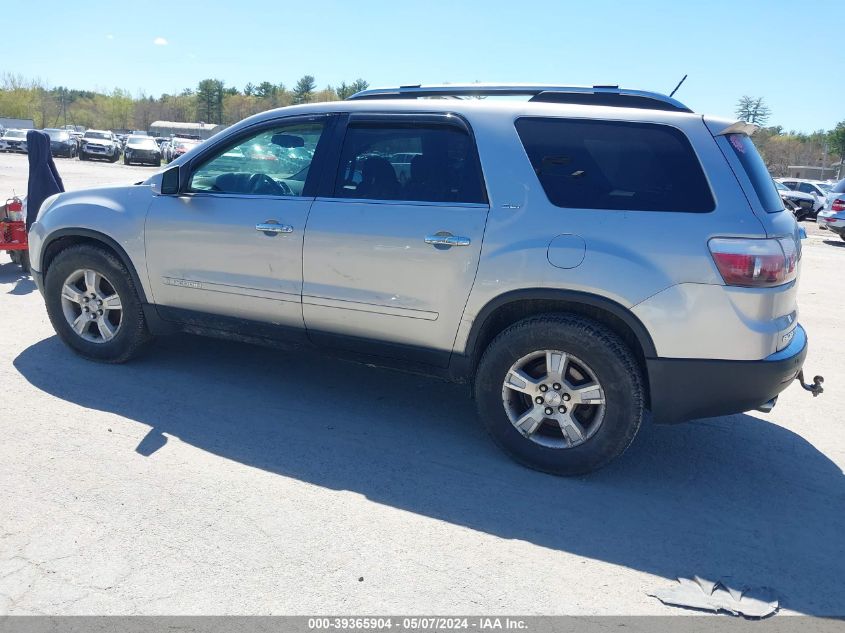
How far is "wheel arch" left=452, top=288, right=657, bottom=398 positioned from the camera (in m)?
3.55

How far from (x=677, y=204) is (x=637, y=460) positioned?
1.53 meters

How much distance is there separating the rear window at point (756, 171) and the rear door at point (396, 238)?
134 cm

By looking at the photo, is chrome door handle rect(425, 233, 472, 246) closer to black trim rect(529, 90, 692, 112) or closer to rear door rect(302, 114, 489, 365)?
rear door rect(302, 114, 489, 365)

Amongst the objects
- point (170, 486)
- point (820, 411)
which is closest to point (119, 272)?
point (170, 486)

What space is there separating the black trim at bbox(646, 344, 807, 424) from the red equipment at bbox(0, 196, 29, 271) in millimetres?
7385

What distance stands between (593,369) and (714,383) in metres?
0.59

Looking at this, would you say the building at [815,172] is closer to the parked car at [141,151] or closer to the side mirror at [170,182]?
the parked car at [141,151]

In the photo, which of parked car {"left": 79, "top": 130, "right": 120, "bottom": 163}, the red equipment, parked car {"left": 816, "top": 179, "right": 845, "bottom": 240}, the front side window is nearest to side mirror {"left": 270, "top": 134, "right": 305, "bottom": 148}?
the front side window

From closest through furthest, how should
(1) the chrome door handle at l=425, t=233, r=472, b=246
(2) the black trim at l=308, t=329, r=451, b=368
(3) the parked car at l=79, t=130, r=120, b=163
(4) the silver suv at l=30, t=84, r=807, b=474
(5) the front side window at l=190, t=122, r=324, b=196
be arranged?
(4) the silver suv at l=30, t=84, r=807, b=474
(1) the chrome door handle at l=425, t=233, r=472, b=246
(2) the black trim at l=308, t=329, r=451, b=368
(5) the front side window at l=190, t=122, r=324, b=196
(3) the parked car at l=79, t=130, r=120, b=163

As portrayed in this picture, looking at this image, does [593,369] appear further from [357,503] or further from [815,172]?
[815,172]

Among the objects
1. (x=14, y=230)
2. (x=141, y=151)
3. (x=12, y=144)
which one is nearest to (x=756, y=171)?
(x=14, y=230)

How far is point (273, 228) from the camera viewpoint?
170 inches

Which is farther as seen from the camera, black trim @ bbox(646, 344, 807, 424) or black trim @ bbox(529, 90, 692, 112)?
black trim @ bbox(529, 90, 692, 112)

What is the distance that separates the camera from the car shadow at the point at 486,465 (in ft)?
10.5
